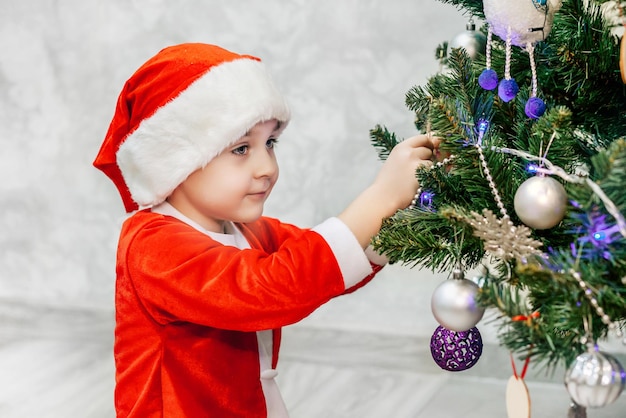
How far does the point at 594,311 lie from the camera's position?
55cm

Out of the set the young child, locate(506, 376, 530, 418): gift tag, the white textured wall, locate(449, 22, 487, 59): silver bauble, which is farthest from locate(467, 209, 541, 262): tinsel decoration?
the white textured wall

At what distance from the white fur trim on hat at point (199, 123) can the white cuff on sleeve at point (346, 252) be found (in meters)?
0.15

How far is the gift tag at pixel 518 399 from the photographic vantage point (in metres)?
0.60

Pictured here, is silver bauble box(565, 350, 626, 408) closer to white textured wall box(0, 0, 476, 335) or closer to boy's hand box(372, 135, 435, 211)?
boy's hand box(372, 135, 435, 211)

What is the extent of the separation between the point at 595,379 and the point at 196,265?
1.38ft

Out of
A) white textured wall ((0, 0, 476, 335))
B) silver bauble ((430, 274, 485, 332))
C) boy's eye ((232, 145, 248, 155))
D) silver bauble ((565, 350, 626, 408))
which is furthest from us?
white textured wall ((0, 0, 476, 335))

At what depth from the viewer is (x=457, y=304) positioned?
25.0 inches

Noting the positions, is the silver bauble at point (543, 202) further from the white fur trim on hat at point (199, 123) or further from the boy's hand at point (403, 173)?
the white fur trim on hat at point (199, 123)

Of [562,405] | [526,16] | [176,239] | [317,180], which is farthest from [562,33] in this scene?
[317,180]

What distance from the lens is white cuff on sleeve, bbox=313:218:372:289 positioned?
80 cm

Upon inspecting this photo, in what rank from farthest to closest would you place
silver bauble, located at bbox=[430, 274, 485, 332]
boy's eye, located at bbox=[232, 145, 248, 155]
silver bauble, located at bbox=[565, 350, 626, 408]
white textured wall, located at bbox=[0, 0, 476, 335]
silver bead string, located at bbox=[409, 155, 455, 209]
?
white textured wall, located at bbox=[0, 0, 476, 335] < boy's eye, located at bbox=[232, 145, 248, 155] < silver bead string, located at bbox=[409, 155, 455, 209] < silver bauble, located at bbox=[430, 274, 485, 332] < silver bauble, located at bbox=[565, 350, 626, 408]

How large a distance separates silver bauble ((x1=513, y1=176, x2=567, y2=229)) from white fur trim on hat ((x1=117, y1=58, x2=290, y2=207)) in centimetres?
36

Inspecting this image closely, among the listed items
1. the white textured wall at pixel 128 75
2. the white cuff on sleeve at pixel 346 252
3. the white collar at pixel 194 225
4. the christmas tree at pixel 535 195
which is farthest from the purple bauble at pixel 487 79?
the white textured wall at pixel 128 75

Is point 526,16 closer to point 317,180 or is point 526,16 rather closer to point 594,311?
point 594,311
